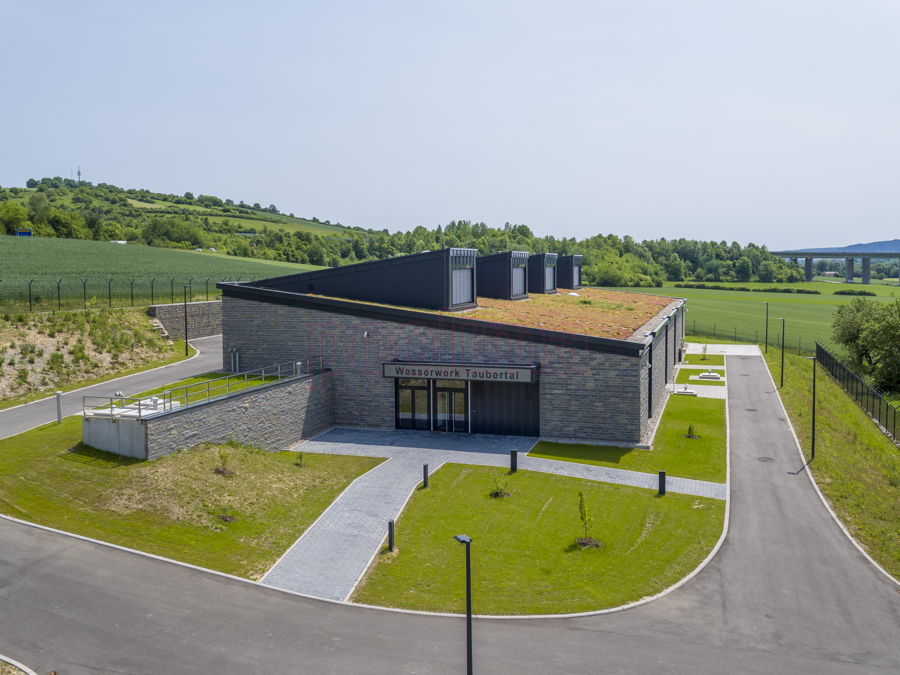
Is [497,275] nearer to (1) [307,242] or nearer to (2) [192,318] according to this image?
(2) [192,318]

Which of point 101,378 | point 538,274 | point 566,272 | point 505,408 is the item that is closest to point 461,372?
point 505,408

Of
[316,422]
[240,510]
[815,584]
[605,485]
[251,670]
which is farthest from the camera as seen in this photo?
[316,422]

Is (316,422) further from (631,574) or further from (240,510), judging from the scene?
(631,574)

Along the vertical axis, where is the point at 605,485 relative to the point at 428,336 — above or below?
below

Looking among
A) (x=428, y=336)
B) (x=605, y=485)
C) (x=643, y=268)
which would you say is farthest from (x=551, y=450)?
(x=643, y=268)

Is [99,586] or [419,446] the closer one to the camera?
[99,586]

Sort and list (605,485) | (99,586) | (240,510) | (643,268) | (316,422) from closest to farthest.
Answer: (99,586) < (240,510) < (605,485) < (316,422) < (643,268)

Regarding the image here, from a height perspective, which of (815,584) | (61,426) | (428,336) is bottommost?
(815,584)
